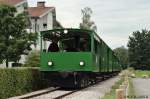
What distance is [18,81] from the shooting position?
84.9ft

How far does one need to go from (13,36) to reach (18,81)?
2670cm

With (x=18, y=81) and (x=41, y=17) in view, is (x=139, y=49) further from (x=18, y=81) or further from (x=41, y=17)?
(x=18, y=81)

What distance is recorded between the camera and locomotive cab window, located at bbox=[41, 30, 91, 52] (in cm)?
2953

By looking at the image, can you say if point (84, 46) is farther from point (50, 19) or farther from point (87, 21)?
point (87, 21)

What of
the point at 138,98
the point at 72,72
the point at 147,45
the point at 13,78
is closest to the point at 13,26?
the point at 72,72

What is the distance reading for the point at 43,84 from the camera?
32.3 metres

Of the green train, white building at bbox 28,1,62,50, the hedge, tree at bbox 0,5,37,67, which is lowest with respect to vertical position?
the hedge

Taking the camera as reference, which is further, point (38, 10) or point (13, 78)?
point (38, 10)

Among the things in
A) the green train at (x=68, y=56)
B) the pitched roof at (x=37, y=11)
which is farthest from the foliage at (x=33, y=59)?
the pitched roof at (x=37, y=11)

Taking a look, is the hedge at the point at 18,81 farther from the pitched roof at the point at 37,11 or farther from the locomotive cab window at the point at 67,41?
the pitched roof at the point at 37,11

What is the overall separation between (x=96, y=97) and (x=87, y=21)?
91.8 metres

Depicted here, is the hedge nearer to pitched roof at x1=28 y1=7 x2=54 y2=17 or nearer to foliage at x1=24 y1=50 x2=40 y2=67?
foliage at x1=24 y1=50 x2=40 y2=67

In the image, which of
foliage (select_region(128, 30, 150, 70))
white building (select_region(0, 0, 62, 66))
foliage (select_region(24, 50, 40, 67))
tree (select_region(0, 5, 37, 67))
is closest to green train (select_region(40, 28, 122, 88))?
tree (select_region(0, 5, 37, 67))

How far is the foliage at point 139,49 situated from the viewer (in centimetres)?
13100
